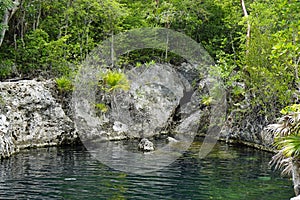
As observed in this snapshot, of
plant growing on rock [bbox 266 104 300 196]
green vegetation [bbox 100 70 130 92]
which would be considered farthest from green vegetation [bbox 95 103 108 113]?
plant growing on rock [bbox 266 104 300 196]

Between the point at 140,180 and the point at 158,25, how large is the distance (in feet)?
57.8

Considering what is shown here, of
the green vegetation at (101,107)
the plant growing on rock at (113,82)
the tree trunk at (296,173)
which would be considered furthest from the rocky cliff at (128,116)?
the tree trunk at (296,173)

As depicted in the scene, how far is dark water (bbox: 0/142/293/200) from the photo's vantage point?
31.3 ft

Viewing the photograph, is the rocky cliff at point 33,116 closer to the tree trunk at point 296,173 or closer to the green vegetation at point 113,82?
the green vegetation at point 113,82

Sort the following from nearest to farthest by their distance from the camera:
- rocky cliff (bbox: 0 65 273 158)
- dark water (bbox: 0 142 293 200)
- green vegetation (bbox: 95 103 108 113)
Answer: dark water (bbox: 0 142 293 200) < rocky cliff (bbox: 0 65 273 158) < green vegetation (bbox: 95 103 108 113)

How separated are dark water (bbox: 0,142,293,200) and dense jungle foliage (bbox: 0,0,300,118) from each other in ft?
13.8

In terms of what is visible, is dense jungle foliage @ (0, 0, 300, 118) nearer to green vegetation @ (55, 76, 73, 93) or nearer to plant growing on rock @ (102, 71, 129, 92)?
green vegetation @ (55, 76, 73, 93)

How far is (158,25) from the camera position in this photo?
27000mm

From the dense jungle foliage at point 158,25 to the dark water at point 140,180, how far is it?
422 centimetres

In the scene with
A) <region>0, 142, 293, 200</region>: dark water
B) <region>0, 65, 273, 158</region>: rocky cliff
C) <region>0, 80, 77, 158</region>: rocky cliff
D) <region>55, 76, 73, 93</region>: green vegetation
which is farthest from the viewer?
<region>55, 76, 73, 93</region>: green vegetation

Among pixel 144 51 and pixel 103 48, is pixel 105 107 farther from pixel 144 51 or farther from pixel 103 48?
pixel 144 51

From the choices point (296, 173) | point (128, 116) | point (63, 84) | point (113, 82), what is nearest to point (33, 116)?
point (63, 84)

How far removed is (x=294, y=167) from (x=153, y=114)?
15.0m

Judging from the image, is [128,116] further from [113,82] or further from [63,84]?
[63,84]
